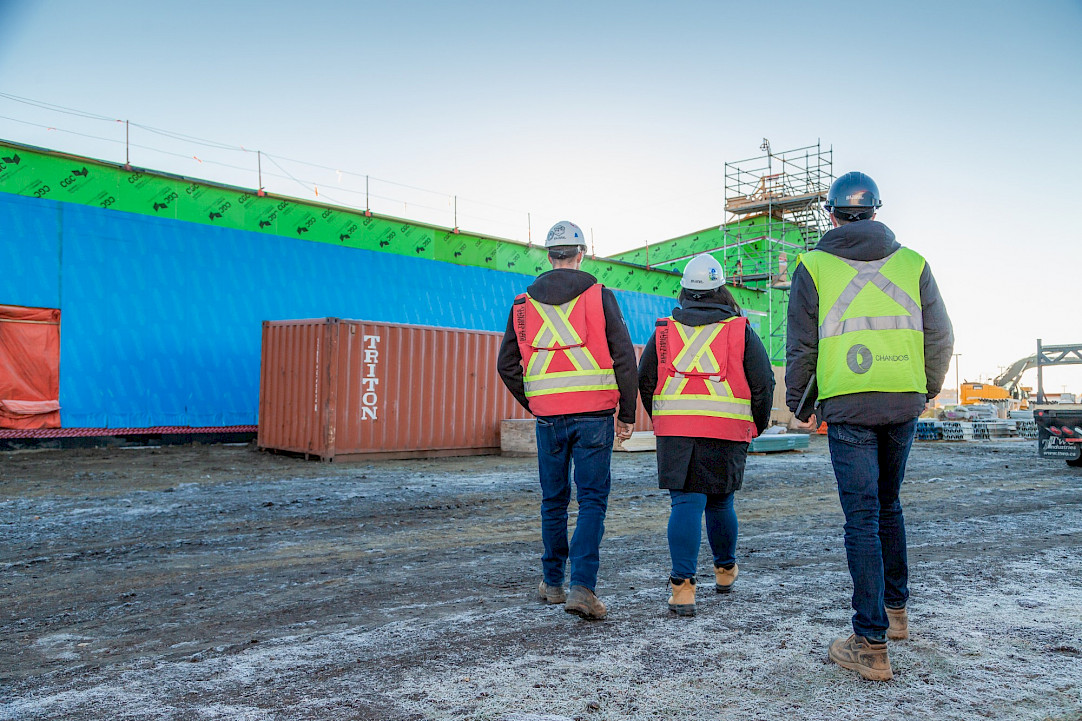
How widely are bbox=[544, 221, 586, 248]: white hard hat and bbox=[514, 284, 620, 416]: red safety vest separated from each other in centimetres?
29

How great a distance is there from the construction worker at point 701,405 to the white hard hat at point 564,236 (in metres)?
0.63

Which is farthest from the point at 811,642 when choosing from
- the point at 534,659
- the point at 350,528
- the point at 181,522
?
the point at 181,522

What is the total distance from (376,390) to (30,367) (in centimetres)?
669

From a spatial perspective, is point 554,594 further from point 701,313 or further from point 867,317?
point 867,317

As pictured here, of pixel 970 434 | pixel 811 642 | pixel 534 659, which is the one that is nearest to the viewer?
pixel 534 659

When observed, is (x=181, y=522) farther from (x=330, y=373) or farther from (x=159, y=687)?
(x=330, y=373)

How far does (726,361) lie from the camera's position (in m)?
3.82

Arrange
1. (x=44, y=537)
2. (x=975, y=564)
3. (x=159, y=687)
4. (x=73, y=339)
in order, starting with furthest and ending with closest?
(x=73, y=339), (x=44, y=537), (x=975, y=564), (x=159, y=687)

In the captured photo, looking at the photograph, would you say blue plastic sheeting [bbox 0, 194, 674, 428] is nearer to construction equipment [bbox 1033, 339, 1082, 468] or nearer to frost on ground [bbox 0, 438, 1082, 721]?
frost on ground [bbox 0, 438, 1082, 721]

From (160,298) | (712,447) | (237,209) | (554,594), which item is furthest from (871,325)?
(237,209)

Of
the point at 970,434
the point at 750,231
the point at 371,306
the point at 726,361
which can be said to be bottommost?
the point at 970,434

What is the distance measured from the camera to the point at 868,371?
294 cm

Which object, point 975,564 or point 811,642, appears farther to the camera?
point 975,564

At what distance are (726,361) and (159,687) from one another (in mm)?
2934
